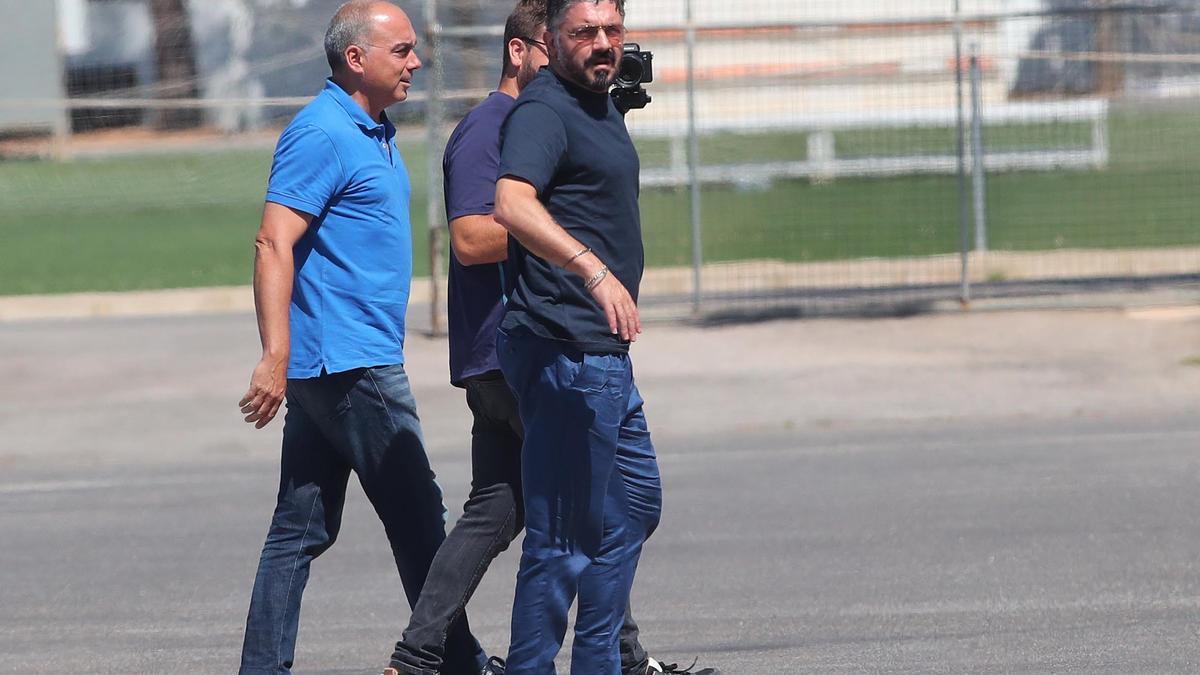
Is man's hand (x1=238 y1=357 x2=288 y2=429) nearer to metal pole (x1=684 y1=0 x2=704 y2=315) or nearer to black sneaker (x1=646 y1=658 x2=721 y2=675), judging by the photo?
black sneaker (x1=646 y1=658 x2=721 y2=675)

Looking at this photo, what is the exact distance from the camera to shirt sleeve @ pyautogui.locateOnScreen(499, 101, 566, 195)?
414 cm

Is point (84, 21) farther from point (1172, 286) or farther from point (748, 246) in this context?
point (1172, 286)

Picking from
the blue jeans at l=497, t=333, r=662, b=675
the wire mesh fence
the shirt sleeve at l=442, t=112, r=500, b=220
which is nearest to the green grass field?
the wire mesh fence

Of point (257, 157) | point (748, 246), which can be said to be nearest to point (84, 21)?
point (257, 157)

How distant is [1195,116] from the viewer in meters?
17.0

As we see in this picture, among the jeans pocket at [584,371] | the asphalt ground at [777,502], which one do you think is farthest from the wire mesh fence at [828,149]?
the jeans pocket at [584,371]

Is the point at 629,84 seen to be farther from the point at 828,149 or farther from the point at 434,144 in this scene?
the point at 828,149

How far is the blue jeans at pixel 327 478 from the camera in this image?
479cm

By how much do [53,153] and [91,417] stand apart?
15641mm

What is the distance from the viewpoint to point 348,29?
191 inches

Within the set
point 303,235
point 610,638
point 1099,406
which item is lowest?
point 1099,406

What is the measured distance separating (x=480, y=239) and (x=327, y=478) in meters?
0.81

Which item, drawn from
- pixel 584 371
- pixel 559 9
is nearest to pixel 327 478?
pixel 584 371

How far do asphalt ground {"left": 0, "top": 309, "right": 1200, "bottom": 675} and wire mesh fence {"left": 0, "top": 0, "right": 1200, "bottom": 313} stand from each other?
202cm
